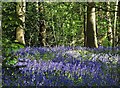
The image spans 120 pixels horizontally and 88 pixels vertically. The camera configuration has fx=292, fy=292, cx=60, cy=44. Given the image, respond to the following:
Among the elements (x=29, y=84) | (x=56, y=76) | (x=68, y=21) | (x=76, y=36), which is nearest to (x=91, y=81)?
(x=56, y=76)

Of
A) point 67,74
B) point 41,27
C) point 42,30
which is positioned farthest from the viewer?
point 41,27

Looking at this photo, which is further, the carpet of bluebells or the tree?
the tree

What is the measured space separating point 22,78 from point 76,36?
17.5 m

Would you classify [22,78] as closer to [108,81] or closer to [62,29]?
[108,81]

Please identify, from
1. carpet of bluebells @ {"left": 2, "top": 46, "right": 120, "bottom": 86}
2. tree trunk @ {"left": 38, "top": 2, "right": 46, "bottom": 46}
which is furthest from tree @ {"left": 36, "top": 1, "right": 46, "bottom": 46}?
carpet of bluebells @ {"left": 2, "top": 46, "right": 120, "bottom": 86}

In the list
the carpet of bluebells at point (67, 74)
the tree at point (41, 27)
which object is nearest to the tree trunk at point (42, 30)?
the tree at point (41, 27)

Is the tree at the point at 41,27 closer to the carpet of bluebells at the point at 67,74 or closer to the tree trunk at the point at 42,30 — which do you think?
the tree trunk at the point at 42,30

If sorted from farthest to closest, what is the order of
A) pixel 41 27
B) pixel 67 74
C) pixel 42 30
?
pixel 41 27
pixel 42 30
pixel 67 74

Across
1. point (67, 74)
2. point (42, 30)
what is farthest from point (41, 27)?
point (67, 74)

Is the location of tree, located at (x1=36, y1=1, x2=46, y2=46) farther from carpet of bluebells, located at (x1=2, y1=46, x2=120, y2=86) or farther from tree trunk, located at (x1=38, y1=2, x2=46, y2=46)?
carpet of bluebells, located at (x1=2, y1=46, x2=120, y2=86)

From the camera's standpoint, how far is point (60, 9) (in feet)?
55.2

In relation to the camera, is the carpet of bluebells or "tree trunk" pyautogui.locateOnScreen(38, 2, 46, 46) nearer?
the carpet of bluebells

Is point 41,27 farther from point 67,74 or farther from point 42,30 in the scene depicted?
point 67,74

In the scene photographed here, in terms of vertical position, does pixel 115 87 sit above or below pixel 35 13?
below
